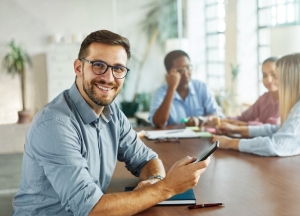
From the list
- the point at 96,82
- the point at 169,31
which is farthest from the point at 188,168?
the point at 169,31

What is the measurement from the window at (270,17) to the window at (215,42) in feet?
1.72

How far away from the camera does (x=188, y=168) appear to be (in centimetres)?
137

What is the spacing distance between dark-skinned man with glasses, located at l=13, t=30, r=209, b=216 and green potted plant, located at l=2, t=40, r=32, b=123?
228 cm

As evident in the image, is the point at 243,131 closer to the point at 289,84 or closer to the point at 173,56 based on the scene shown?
the point at 289,84

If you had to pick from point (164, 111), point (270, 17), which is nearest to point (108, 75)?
point (164, 111)

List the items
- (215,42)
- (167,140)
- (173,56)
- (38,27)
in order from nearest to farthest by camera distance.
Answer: (167,140) → (173,56) → (38,27) → (215,42)

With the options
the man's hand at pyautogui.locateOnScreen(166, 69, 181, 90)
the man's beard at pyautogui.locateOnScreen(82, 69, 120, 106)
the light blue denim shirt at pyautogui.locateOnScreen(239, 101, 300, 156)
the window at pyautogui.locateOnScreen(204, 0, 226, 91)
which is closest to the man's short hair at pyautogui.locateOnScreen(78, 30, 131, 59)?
the man's beard at pyautogui.locateOnScreen(82, 69, 120, 106)

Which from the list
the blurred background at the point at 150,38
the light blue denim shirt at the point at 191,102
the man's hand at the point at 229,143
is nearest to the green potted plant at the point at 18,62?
the blurred background at the point at 150,38

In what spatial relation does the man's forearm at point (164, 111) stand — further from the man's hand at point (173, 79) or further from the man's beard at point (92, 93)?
the man's beard at point (92, 93)

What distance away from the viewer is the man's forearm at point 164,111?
10.1 ft

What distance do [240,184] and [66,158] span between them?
2.21 ft

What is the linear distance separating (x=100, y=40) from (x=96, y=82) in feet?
0.50

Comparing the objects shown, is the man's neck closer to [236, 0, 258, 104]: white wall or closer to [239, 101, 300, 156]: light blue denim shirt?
[239, 101, 300, 156]: light blue denim shirt

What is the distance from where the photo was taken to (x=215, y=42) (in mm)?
5750
